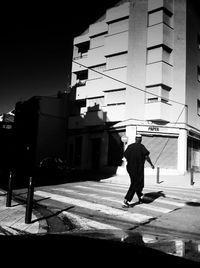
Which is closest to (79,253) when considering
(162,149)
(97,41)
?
(162,149)

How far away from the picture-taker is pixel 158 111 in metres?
23.2

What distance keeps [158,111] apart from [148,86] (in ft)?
8.49

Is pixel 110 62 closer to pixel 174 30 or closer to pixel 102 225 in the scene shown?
pixel 174 30

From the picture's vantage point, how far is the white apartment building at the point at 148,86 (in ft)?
77.7

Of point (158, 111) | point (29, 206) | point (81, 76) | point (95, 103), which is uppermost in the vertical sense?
point (81, 76)

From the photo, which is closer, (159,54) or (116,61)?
(159,54)

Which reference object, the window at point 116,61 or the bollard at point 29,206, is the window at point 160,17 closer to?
the window at point 116,61

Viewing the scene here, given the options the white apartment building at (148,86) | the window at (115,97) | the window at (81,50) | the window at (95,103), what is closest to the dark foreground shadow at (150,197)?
the white apartment building at (148,86)

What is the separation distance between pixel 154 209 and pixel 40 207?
2.76m

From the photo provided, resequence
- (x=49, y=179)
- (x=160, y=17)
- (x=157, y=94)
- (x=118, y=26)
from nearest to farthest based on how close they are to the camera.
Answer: (x=49, y=179), (x=157, y=94), (x=160, y=17), (x=118, y=26)

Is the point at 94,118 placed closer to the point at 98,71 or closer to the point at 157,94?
the point at 98,71

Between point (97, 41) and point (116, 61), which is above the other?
point (97, 41)

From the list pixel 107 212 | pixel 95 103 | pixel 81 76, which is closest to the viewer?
pixel 107 212

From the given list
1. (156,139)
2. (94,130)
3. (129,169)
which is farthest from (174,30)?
(129,169)
